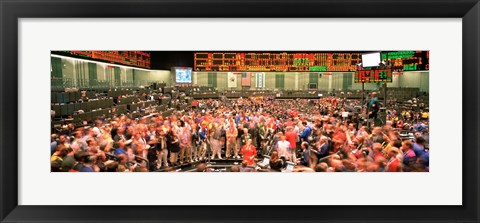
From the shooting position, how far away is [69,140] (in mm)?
6902

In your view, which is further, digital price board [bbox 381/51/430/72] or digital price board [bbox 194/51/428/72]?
digital price board [bbox 194/51/428/72]

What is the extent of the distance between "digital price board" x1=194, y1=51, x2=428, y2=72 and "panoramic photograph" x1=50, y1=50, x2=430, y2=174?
0.03 metres

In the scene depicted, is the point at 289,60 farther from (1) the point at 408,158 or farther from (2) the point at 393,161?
(1) the point at 408,158

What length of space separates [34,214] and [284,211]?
12.7ft

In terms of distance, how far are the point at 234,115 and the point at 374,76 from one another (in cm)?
357

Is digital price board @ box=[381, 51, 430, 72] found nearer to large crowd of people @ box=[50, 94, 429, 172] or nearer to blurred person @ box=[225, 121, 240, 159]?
large crowd of people @ box=[50, 94, 429, 172]

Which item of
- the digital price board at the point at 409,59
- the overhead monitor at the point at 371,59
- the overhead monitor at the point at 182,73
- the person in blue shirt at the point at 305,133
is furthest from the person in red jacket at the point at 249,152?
the digital price board at the point at 409,59

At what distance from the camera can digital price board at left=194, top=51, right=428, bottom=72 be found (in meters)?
7.31

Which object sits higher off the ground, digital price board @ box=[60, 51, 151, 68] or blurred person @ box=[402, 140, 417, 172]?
digital price board @ box=[60, 51, 151, 68]

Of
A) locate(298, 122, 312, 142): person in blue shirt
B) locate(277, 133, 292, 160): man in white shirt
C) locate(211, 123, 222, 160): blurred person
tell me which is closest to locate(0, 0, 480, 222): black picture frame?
locate(277, 133, 292, 160): man in white shirt

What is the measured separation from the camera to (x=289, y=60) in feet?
25.7

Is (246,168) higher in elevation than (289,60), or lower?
lower

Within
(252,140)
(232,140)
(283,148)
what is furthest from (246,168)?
(232,140)
